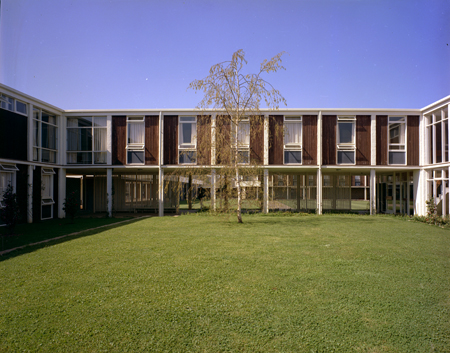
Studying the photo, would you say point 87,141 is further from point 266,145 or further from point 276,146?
point 276,146

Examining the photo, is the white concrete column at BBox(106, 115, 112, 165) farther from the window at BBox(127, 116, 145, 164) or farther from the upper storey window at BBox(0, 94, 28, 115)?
the upper storey window at BBox(0, 94, 28, 115)

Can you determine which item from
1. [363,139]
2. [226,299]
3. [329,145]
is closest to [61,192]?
[226,299]

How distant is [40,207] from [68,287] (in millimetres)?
11683

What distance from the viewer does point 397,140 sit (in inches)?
622

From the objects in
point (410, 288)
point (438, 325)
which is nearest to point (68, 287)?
point (438, 325)

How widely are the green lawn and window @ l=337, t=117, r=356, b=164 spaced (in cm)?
948

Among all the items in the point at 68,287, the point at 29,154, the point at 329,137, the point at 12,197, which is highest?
the point at 329,137

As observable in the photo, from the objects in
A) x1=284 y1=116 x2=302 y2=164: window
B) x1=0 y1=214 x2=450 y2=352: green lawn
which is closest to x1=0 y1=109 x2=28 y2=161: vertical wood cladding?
x1=0 y1=214 x2=450 y2=352: green lawn

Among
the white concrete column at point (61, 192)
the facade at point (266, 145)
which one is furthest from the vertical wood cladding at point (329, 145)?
the white concrete column at point (61, 192)

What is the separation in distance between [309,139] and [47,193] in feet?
49.7

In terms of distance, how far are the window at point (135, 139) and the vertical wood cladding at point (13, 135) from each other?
501 centimetres

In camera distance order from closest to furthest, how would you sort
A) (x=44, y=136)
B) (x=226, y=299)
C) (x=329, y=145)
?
1. (x=226, y=299)
2. (x=44, y=136)
3. (x=329, y=145)

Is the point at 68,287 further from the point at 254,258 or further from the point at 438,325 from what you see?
the point at 438,325

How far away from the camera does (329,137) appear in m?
16.1
